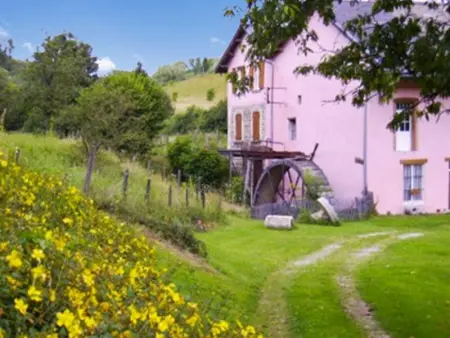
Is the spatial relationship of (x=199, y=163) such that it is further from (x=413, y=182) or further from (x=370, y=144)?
(x=413, y=182)

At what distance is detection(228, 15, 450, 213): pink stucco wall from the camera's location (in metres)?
27.5

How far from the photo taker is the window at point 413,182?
1112 inches

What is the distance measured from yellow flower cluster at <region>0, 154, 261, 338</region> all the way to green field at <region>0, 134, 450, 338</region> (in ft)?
1.65

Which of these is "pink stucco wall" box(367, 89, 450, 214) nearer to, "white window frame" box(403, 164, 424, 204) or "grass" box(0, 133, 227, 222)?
"white window frame" box(403, 164, 424, 204)

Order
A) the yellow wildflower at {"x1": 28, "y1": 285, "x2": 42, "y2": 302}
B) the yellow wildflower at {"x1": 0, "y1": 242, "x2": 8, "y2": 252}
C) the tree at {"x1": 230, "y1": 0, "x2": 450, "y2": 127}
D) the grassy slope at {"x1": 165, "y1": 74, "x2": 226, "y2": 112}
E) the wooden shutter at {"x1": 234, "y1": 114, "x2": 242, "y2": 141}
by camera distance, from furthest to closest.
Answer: the grassy slope at {"x1": 165, "y1": 74, "x2": 226, "y2": 112} → the wooden shutter at {"x1": 234, "y1": 114, "x2": 242, "y2": 141} → the tree at {"x1": 230, "y1": 0, "x2": 450, "y2": 127} → the yellow wildflower at {"x1": 0, "y1": 242, "x2": 8, "y2": 252} → the yellow wildflower at {"x1": 28, "y1": 285, "x2": 42, "y2": 302}

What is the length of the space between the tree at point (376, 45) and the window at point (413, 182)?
61.0ft

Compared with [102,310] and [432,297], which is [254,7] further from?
[432,297]

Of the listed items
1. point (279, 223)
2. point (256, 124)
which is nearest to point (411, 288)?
point (279, 223)

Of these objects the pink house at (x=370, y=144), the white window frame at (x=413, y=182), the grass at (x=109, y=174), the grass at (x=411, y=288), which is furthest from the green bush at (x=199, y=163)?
the grass at (x=411, y=288)

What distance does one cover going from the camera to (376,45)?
360 inches

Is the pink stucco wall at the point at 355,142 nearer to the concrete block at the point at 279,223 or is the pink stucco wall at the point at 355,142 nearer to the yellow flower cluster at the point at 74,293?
the concrete block at the point at 279,223

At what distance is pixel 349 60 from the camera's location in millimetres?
9953

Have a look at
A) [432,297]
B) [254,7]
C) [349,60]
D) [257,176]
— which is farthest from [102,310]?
[257,176]

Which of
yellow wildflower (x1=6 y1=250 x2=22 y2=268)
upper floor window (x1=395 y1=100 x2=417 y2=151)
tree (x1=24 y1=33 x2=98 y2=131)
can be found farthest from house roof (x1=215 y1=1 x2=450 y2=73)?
yellow wildflower (x1=6 y1=250 x2=22 y2=268)
